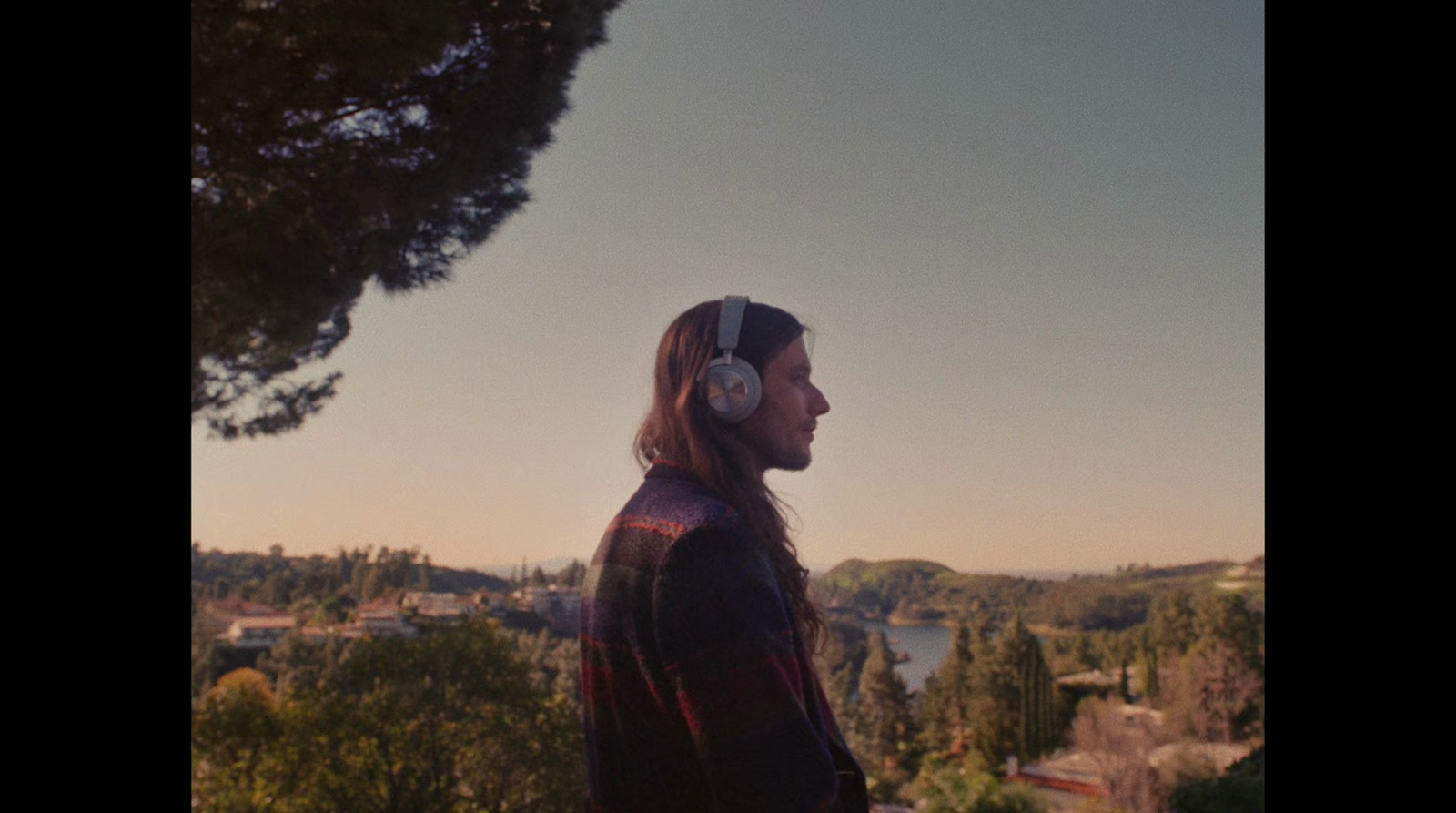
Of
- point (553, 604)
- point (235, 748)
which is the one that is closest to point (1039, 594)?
point (553, 604)

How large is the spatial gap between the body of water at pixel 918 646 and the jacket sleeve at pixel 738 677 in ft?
13.2

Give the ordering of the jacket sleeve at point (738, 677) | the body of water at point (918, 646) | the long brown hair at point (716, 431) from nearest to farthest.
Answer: the jacket sleeve at point (738, 677) → the long brown hair at point (716, 431) → the body of water at point (918, 646)

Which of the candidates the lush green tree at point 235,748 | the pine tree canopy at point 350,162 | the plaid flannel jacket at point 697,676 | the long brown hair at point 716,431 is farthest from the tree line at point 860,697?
the plaid flannel jacket at point 697,676

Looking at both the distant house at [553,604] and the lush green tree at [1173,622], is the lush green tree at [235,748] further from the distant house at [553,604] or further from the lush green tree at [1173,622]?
the lush green tree at [1173,622]

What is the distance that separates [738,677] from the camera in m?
0.91

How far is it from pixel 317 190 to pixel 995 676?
5.16 m

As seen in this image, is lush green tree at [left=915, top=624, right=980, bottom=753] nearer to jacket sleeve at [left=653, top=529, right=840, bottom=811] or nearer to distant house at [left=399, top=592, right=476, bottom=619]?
distant house at [left=399, top=592, right=476, bottom=619]

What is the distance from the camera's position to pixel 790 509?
4.07 ft

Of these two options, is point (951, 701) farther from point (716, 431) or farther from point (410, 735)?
point (716, 431)

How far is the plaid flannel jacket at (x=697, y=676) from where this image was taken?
0.90m

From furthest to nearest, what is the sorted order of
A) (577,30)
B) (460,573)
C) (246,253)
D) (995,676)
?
1. (995,676)
2. (460,573)
3. (577,30)
4. (246,253)
